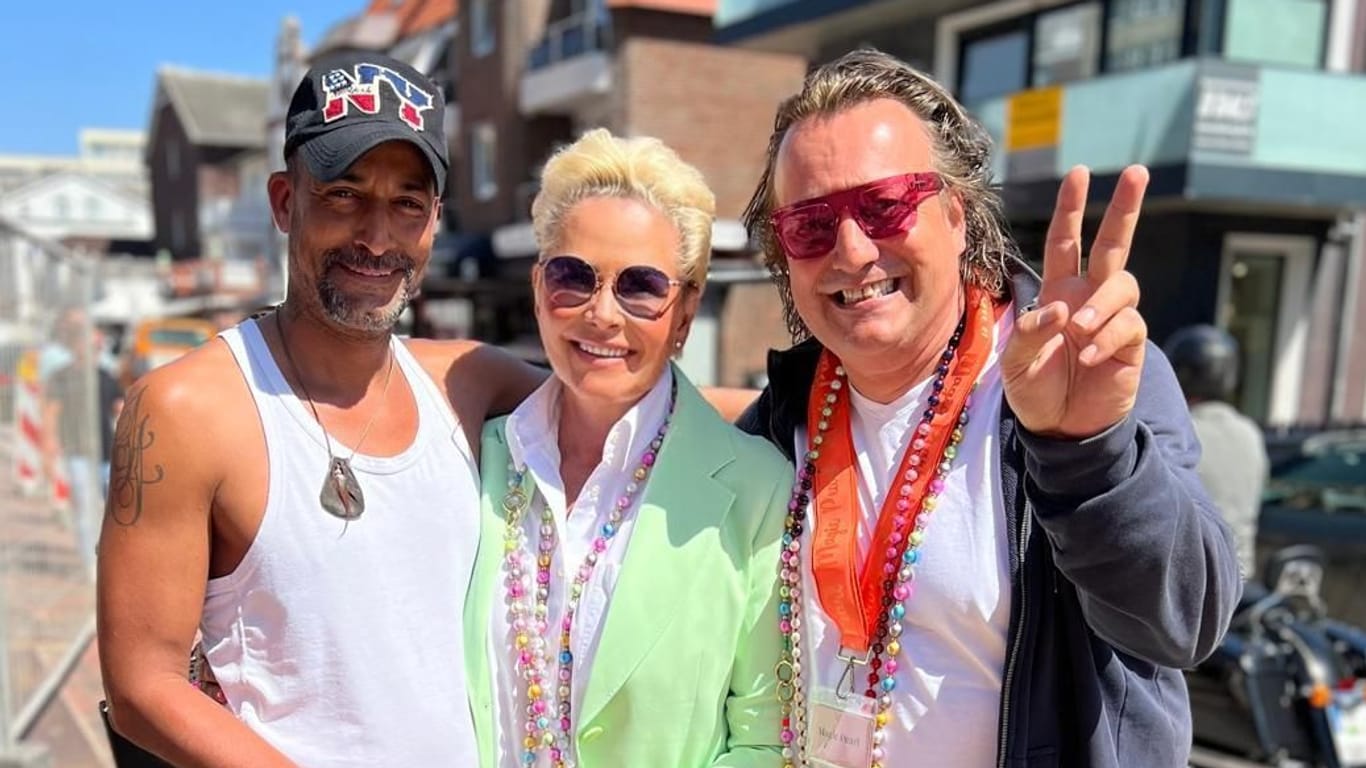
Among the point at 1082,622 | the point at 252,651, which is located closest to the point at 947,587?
the point at 1082,622

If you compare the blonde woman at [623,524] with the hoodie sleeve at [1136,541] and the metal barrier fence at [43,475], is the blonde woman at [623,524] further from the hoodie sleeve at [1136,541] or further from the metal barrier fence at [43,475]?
the metal barrier fence at [43,475]

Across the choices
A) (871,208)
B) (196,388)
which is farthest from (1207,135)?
(196,388)

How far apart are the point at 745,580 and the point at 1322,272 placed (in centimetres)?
1060

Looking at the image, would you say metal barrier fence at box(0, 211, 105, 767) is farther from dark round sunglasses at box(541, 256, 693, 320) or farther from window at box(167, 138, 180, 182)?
window at box(167, 138, 180, 182)

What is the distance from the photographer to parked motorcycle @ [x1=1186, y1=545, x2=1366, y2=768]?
3.22 metres

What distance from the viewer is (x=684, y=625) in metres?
1.62

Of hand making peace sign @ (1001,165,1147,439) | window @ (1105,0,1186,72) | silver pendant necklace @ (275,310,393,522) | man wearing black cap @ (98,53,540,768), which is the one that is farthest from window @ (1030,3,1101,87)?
silver pendant necklace @ (275,310,393,522)

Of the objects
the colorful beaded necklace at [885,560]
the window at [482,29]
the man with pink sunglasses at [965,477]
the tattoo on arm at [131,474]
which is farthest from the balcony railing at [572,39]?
the tattoo on arm at [131,474]

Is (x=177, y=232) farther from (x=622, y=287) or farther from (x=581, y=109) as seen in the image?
(x=622, y=287)

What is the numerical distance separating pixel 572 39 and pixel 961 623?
16666 millimetres

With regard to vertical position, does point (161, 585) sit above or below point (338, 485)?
below

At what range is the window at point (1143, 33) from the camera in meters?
8.42

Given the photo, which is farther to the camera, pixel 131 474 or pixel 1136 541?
pixel 131 474

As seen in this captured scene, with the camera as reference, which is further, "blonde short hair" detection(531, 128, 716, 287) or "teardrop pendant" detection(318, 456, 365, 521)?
"blonde short hair" detection(531, 128, 716, 287)
